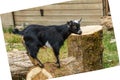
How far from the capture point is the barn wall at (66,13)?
15.1ft

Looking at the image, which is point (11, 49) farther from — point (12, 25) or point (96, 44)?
point (96, 44)

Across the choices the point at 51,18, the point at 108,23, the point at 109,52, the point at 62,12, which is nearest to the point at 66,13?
the point at 62,12

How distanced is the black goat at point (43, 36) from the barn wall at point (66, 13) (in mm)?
63

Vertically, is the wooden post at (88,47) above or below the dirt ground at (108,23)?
below

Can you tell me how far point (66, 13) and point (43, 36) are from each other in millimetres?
343

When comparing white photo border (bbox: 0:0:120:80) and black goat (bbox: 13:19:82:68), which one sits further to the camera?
black goat (bbox: 13:19:82:68)

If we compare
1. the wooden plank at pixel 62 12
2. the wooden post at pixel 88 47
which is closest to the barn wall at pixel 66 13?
the wooden plank at pixel 62 12

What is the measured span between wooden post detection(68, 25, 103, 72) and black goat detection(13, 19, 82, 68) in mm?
107

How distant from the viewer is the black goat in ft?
15.2

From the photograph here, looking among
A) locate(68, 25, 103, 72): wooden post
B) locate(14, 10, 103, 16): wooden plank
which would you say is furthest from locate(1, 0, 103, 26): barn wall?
locate(68, 25, 103, 72): wooden post

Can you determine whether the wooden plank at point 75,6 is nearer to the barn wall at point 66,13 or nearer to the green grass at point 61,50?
the barn wall at point 66,13

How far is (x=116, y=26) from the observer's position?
4.57 metres

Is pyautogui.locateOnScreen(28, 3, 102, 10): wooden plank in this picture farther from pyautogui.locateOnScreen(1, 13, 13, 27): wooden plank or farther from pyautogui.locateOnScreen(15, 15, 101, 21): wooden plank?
pyautogui.locateOnScreen(1, 13, 13, 27): wooden plank

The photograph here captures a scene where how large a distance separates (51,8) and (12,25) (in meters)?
0.46
